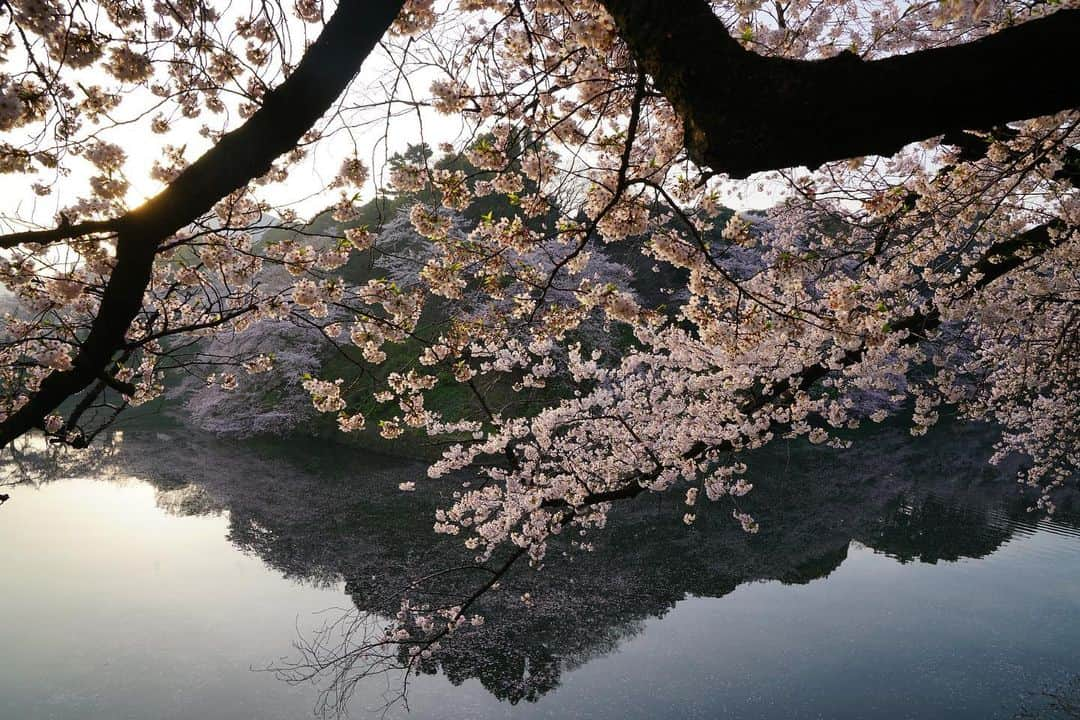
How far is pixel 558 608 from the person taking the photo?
7.39 m

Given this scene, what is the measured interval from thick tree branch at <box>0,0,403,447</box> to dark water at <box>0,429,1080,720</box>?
481cm

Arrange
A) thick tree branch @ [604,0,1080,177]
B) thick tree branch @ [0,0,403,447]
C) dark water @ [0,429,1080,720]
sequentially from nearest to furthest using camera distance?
thick tree branch @ [604,0,1080,177]
thick tree branch @ [0,0,403,447]
dark water @ [0,429,1080,720]

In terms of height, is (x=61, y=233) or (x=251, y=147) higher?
(x=251, y=147)

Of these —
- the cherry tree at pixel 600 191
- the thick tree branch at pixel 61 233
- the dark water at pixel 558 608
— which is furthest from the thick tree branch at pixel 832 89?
the dark water at pixel 558 608

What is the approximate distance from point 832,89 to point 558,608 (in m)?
7.26

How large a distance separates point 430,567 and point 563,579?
2.06 metres

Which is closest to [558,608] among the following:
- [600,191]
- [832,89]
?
[600,191]

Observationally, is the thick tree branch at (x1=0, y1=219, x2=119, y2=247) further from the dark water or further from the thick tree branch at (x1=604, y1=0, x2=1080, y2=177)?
the dark water

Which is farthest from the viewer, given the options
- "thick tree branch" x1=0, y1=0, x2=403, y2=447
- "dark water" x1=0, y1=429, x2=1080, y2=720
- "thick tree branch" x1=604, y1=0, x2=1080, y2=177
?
"dark water" x1=0, y1=429, x2=1080, y2=720

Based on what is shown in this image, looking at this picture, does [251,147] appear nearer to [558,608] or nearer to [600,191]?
[600,191]

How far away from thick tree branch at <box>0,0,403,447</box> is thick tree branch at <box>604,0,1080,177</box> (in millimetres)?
805

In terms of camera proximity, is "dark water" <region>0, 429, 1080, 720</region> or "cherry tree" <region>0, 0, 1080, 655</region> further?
"dark water" <region>0, 429, 1080, 720</region>

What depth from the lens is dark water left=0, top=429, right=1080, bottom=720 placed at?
5.64m

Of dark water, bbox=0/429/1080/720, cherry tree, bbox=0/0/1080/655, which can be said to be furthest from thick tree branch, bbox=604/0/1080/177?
dark water, bbox=0/429/1080/720
